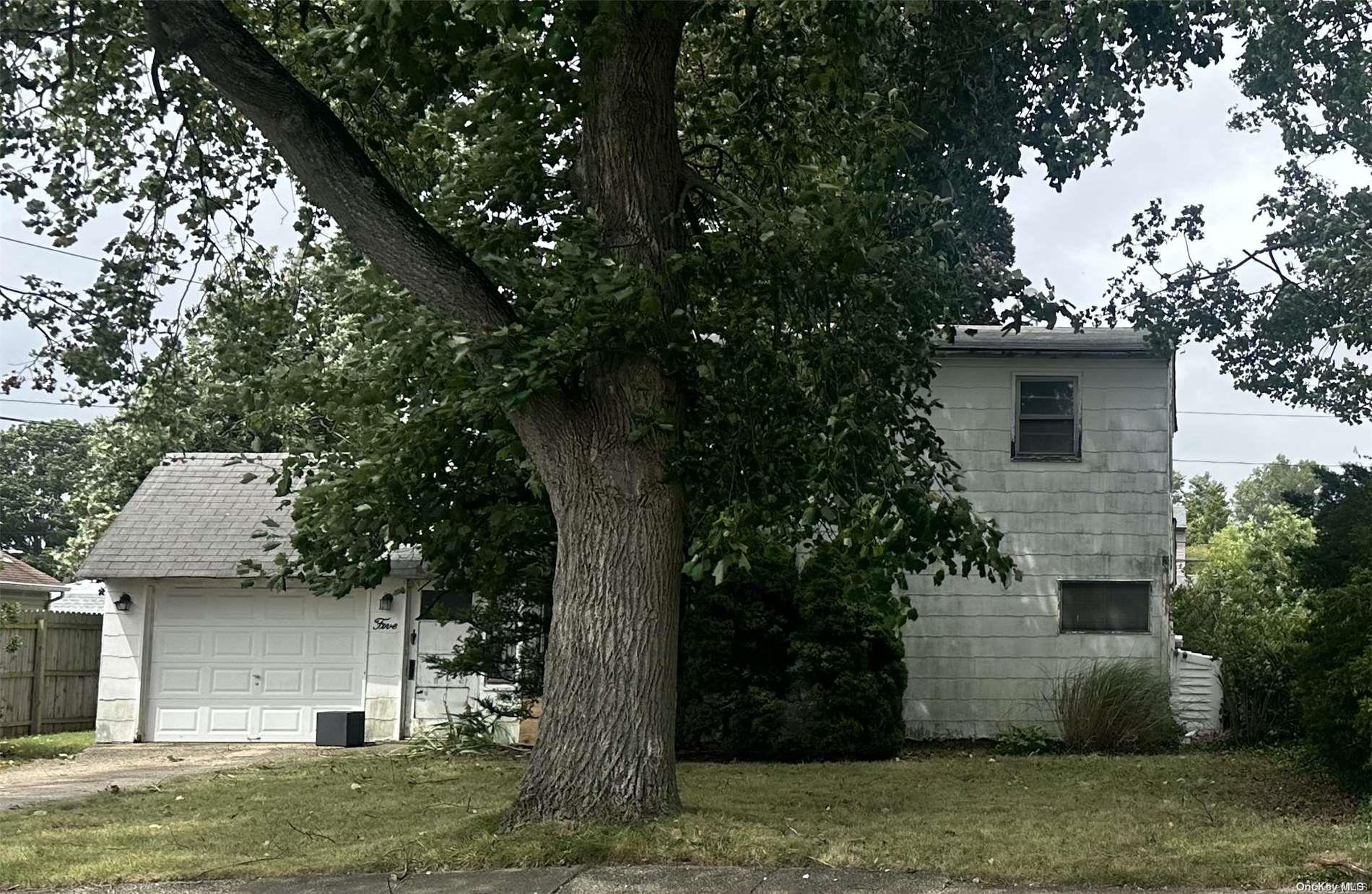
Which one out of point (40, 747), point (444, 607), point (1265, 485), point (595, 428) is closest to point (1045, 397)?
point (444, 607)

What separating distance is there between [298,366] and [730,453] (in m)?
3.88

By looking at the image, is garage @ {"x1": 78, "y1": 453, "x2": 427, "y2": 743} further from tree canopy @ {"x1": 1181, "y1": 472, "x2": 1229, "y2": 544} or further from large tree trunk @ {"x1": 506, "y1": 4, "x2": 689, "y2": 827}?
tree canopy @ {"x1": 1181, "y1": 472, "x2": 1229, "y2": 544}

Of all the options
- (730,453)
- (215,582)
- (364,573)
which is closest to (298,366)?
(364,573)

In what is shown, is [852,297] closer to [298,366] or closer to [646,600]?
[646,600]

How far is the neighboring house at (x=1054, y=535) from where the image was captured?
52.4ft

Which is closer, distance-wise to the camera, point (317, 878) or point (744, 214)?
point (317, 878)

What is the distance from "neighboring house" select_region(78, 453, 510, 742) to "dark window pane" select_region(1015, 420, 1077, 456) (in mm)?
7555

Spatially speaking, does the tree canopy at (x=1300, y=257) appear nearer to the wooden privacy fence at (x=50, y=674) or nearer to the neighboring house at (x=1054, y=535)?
the neighboring house at (x=1054, y=535)

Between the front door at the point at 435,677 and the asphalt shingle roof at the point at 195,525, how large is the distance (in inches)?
28.2

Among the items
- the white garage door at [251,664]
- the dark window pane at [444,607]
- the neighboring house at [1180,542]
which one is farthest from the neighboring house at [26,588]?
the neighboring house at [1180,542]

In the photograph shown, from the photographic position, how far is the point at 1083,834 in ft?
28.7

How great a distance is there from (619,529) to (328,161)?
2891 mm

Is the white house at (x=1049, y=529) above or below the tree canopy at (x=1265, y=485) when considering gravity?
below

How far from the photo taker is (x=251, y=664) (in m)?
A: 18.2
